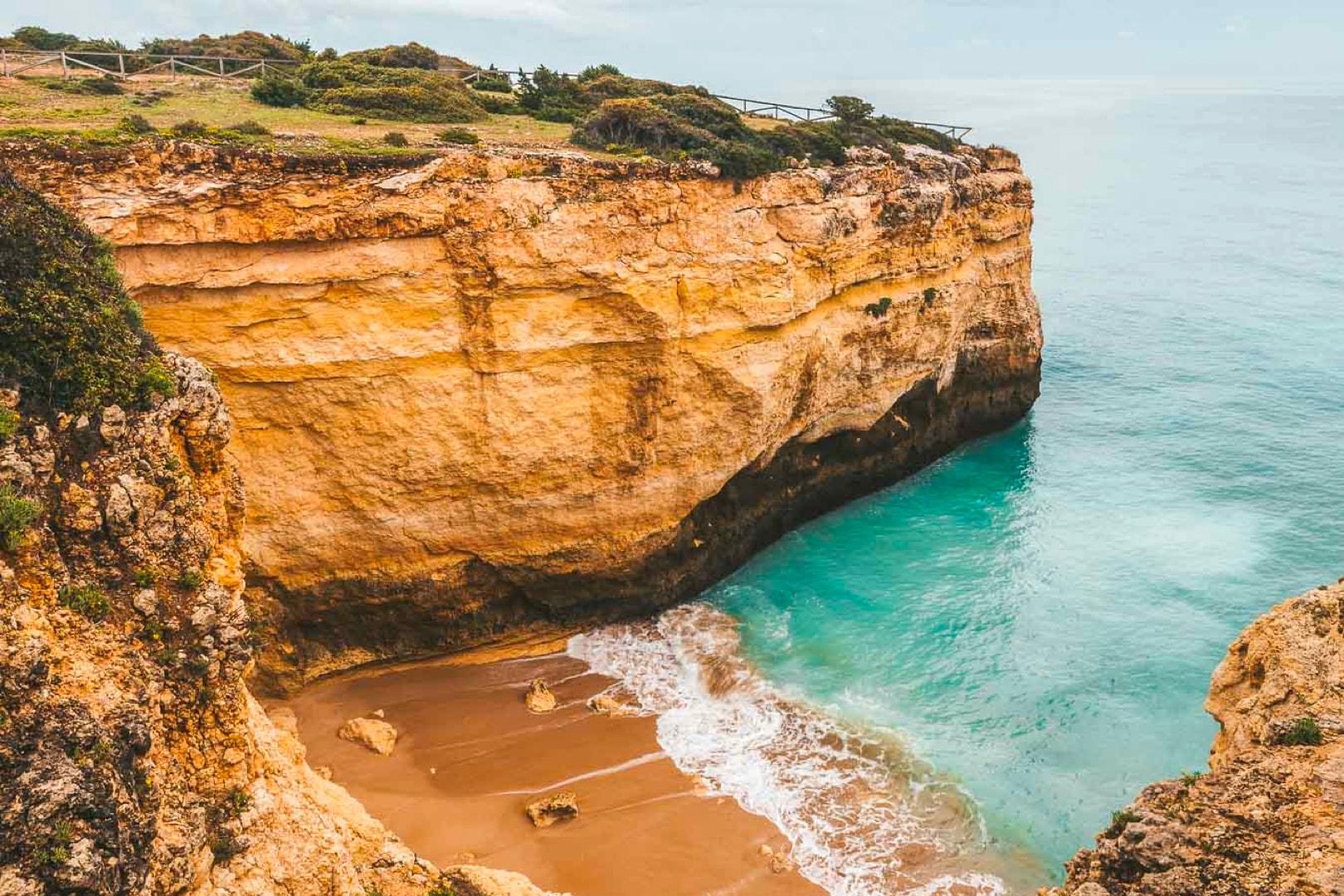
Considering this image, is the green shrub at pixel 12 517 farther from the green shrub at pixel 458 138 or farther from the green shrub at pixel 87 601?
the green shrub at pixel 458 138

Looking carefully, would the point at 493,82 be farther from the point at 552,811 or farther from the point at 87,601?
the point at 87,601

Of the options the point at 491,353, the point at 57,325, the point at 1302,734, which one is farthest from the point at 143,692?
the point at 1302,734

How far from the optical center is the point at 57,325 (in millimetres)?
9125

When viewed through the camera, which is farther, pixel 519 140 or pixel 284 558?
pixel 519 140

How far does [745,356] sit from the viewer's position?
70.5 feet

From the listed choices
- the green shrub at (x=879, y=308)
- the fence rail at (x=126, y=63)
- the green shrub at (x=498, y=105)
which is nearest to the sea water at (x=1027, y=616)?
the green shrub at (x=879, y=308)

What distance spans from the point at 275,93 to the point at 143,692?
19905 millimetres

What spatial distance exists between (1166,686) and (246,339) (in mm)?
19104

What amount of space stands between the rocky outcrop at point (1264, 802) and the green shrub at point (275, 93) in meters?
24.0

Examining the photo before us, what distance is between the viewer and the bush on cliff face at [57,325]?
886cm

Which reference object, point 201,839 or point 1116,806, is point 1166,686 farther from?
point 201,839

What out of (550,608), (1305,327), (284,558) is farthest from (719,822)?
(1305,327)

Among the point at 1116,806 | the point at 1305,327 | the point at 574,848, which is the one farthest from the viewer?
the point at 1305,327

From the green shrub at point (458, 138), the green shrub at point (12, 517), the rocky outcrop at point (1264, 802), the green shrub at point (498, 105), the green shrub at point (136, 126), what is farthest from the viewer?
the green shrub at point (498, 105)
